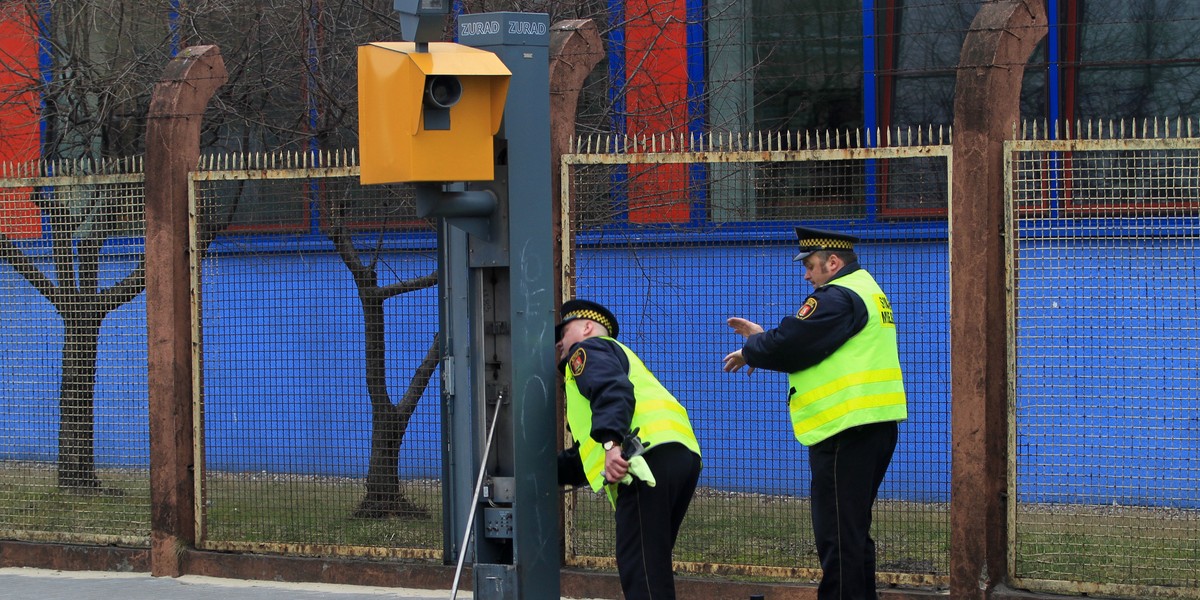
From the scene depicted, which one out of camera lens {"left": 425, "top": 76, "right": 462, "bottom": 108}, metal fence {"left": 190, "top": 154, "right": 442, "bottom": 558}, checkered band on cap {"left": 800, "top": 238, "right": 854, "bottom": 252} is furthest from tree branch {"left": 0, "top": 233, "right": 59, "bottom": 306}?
checkered band on cap {"left": 800, "top": 238, "right": 854, "bottom": 252}

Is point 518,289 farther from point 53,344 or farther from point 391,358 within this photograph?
point 53,344

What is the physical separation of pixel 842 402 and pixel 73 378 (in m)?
→ 5.18

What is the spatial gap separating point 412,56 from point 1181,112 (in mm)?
7450

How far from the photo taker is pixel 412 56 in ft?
16.3

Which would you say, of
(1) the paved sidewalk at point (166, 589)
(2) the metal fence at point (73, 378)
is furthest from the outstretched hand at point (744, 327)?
(2) the metal fence at point (73, 378)

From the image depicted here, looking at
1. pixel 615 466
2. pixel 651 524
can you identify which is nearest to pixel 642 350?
pixel 651 524

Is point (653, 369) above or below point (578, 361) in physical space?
below

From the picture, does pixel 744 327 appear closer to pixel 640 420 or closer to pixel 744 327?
pixel 744 327

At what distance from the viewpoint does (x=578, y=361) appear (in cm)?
571

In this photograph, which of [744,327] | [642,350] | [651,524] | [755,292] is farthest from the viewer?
[642,350]

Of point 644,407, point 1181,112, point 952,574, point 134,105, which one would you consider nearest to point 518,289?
point 644,407

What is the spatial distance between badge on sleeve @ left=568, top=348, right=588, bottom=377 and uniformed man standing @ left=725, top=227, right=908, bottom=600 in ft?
2.64

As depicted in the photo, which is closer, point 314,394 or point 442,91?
point 442,91

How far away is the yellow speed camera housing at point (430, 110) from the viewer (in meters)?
5.00
